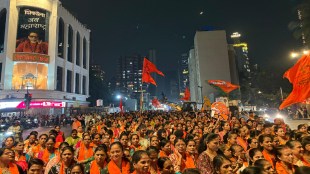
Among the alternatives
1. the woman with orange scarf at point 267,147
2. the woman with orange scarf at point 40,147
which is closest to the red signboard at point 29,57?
the woman with orange scarf at point 40,147

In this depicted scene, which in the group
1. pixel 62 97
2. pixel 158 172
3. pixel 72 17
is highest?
pixel 72 17

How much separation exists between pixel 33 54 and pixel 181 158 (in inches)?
1552

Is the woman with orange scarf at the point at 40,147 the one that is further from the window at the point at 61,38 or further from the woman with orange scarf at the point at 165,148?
the window at the point at 61,38

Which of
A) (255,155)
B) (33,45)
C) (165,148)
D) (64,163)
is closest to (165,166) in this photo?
(165,148)

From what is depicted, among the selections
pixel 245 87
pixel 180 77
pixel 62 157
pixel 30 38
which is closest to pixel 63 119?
pixel 30 38

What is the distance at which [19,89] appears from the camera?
37.6 meters

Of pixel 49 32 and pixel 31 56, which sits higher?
pixel 49 32

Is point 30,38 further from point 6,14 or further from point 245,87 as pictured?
point 245,87

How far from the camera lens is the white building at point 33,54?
3775cm

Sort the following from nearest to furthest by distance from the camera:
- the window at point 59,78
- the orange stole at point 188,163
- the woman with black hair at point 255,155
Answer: the woman with black hair at point 255,155
the orange stole at point 188,163
the window at point 59,78

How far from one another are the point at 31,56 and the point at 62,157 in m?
38.5

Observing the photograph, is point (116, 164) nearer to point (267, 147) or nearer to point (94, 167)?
point (94, 167)

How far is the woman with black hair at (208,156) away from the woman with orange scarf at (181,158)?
1.62 feet

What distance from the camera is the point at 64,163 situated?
476 cm
